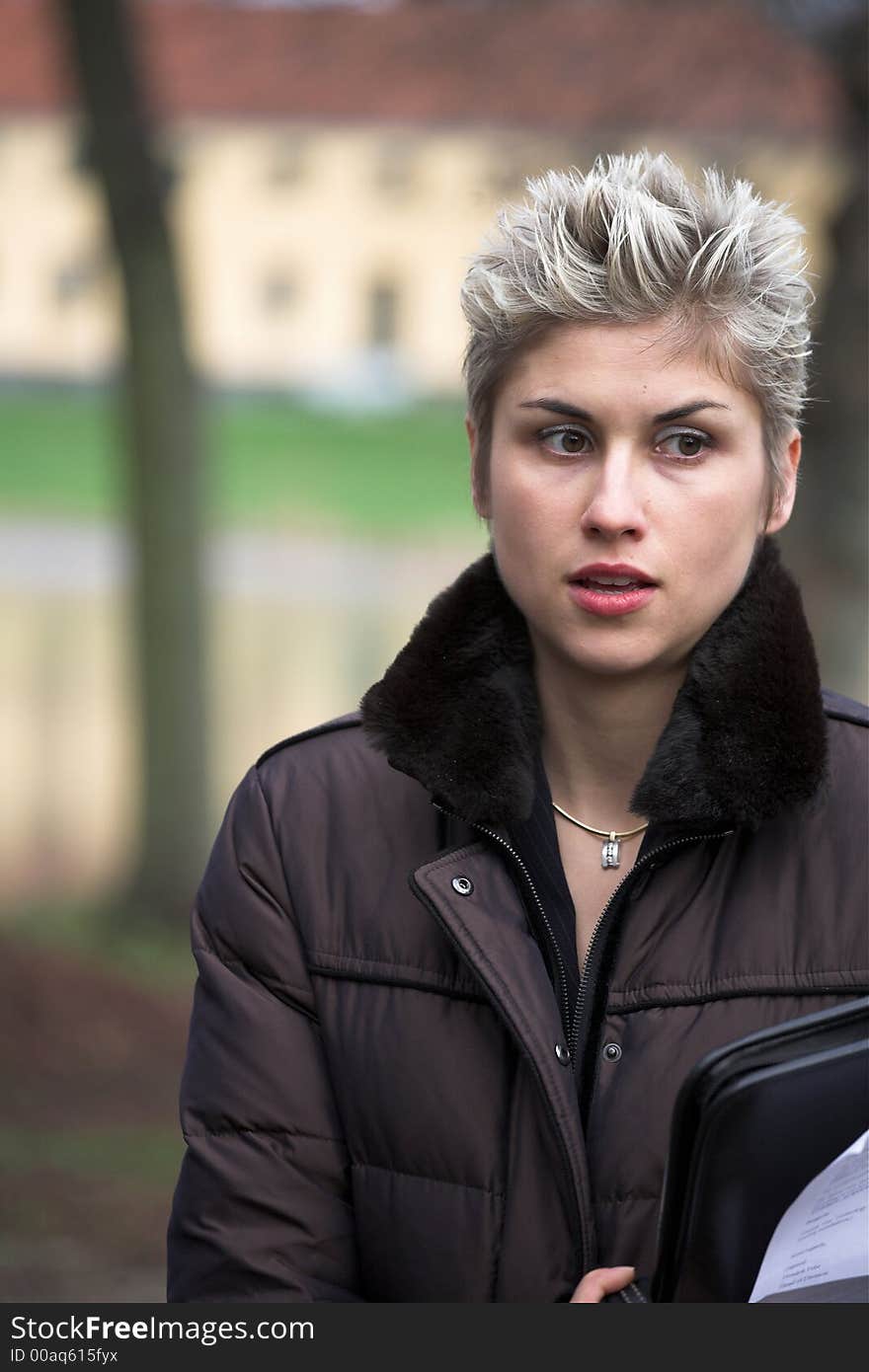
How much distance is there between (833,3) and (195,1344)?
6712 millimetres

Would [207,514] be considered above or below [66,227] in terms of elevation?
below

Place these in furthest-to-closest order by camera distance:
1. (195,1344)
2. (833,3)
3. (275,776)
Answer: (833,3), (275,776), (195,1344)

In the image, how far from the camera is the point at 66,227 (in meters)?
38.3

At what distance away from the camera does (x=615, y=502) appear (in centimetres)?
214

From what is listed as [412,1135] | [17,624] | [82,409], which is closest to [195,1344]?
[412,1135]

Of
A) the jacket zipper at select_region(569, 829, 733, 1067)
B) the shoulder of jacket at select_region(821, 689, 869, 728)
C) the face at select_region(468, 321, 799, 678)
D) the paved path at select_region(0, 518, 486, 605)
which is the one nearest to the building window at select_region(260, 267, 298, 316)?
the paved path at select_region(0, 518, 486, 605)

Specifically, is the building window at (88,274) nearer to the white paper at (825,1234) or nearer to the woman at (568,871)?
the woman at (568,871)

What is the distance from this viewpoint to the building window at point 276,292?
4044 cm

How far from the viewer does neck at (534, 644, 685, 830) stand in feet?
7.65

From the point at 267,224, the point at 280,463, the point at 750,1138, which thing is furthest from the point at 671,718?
the point at 267,224

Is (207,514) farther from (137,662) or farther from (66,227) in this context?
(66,227)

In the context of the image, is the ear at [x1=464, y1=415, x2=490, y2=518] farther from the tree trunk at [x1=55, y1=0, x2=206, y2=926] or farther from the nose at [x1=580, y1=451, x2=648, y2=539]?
the tree trunk at [x1=55, y1=0, x2=206, y2=926]

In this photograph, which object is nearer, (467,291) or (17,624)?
(467,291)

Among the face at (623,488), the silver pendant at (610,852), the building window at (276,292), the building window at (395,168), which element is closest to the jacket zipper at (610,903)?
the silver pendant at (610,852)
